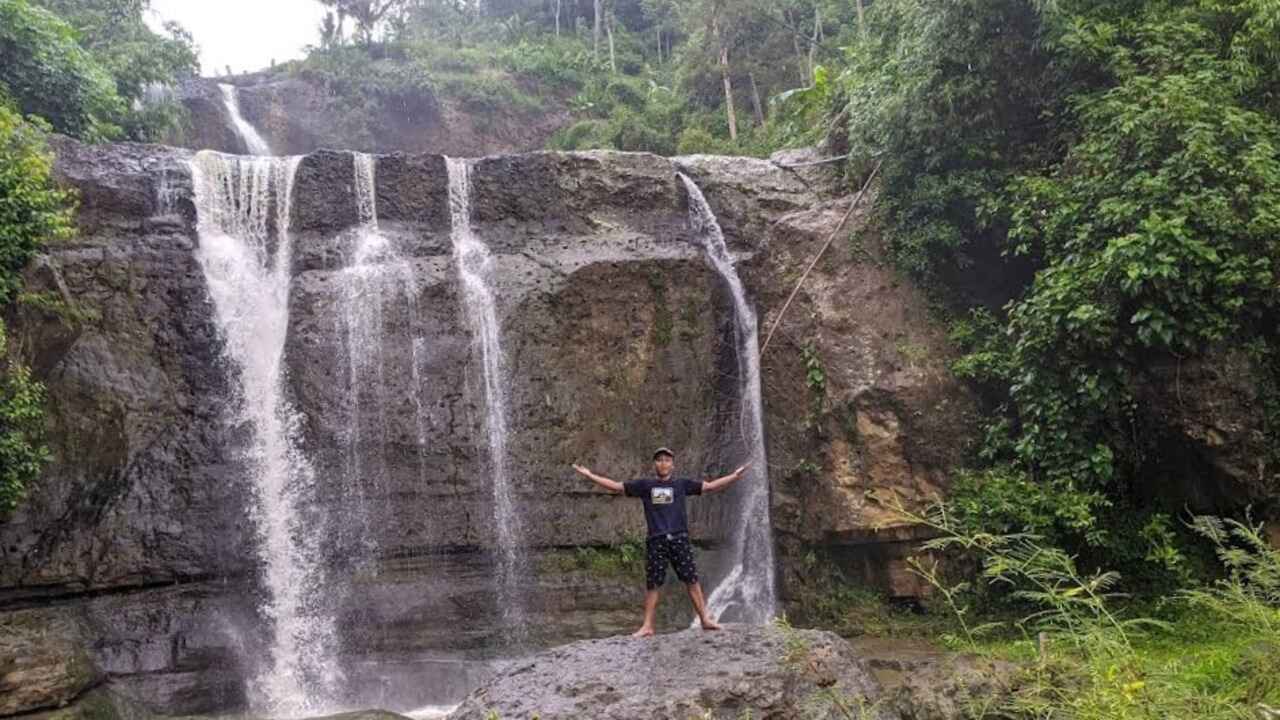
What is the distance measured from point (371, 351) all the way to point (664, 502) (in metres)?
5.88


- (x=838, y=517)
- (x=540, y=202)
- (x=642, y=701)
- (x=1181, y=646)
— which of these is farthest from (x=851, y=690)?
(x=540, y=202)

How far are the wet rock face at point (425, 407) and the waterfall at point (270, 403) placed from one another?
0.56ft

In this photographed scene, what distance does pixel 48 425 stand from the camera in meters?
10.0

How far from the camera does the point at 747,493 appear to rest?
11.7m

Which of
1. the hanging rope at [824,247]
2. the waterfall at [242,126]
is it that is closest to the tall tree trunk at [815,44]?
the hanging rope at [824,247]

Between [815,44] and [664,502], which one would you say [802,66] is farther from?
[664,502]

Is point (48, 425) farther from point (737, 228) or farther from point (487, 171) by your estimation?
point (737, 228)

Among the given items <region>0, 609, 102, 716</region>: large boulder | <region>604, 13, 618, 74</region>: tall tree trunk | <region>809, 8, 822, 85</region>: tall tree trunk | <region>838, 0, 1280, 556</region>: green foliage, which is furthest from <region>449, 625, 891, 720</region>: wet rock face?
<region>604, 13, 618, 74</region>: tall tree trunk

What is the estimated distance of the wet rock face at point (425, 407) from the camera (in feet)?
33.2

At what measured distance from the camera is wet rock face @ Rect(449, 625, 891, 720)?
526 cm

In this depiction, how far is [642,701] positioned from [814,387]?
650cm

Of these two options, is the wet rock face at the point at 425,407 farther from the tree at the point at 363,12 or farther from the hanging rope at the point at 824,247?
the tree at the point at 363,12

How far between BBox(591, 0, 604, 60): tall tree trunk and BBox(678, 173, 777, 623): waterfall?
21059mm

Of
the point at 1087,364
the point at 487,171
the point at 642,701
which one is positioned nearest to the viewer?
the point at 642,701
